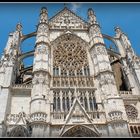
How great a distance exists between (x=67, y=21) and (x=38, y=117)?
14.2m

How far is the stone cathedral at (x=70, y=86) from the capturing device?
14.5 meters

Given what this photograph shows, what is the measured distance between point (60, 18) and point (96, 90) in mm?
11723

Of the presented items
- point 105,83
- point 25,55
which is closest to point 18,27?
point 25,55

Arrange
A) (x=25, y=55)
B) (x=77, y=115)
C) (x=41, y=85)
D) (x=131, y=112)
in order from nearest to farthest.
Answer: (x=77, y=115) < (x=41, y=85) < (x=131, y=112) < (x=25, y=55)

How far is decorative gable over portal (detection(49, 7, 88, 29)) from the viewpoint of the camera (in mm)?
24281

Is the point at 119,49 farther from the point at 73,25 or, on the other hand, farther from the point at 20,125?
the point at 20,125

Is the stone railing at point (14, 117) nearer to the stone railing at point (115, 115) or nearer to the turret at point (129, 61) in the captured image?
the stone railing at point (115, 115)

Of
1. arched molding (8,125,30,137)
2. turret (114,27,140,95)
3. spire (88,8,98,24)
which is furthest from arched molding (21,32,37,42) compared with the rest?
arched molding (8,125,30,137)

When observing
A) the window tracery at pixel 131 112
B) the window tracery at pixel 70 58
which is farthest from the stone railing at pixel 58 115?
the window tracery at pixel 131 112

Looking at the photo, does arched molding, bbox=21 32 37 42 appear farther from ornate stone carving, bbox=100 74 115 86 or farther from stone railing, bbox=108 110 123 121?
stone railing, bbox=108 110 123 121

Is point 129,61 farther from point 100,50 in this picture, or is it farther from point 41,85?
point 41,85

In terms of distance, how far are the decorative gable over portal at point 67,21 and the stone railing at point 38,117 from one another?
1207 cm

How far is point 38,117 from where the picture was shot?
14.3 meters

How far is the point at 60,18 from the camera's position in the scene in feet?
83.9
